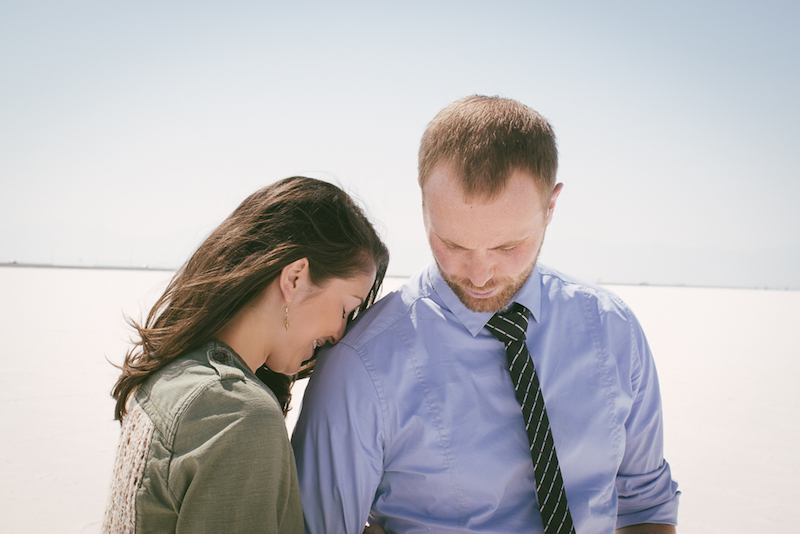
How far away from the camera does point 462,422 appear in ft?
5.26

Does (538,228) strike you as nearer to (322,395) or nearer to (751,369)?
(322,395)

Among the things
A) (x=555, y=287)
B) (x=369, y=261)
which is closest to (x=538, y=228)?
(x=555, y=287)

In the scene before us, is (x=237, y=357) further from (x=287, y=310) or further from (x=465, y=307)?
(x=465, y=307)

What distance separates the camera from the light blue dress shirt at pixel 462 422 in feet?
5.10

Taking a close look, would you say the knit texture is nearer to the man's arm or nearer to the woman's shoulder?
the woman's shoulder

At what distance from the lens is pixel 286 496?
1.27 meters

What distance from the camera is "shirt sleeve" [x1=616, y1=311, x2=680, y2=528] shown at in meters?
1.85

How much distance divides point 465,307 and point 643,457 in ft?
2.98

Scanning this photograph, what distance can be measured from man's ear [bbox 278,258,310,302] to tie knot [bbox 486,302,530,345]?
656mm

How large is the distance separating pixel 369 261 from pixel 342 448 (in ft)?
2.24

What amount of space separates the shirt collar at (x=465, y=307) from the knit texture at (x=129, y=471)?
994 millimetres

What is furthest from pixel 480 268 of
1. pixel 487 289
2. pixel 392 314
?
pixel 392 314

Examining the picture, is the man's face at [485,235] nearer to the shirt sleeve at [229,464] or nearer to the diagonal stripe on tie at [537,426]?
the diagonal stripe on tie at [537,426]

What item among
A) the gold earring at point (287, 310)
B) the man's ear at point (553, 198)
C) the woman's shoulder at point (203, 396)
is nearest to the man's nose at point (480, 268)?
the man's ear at point (553, 198)
